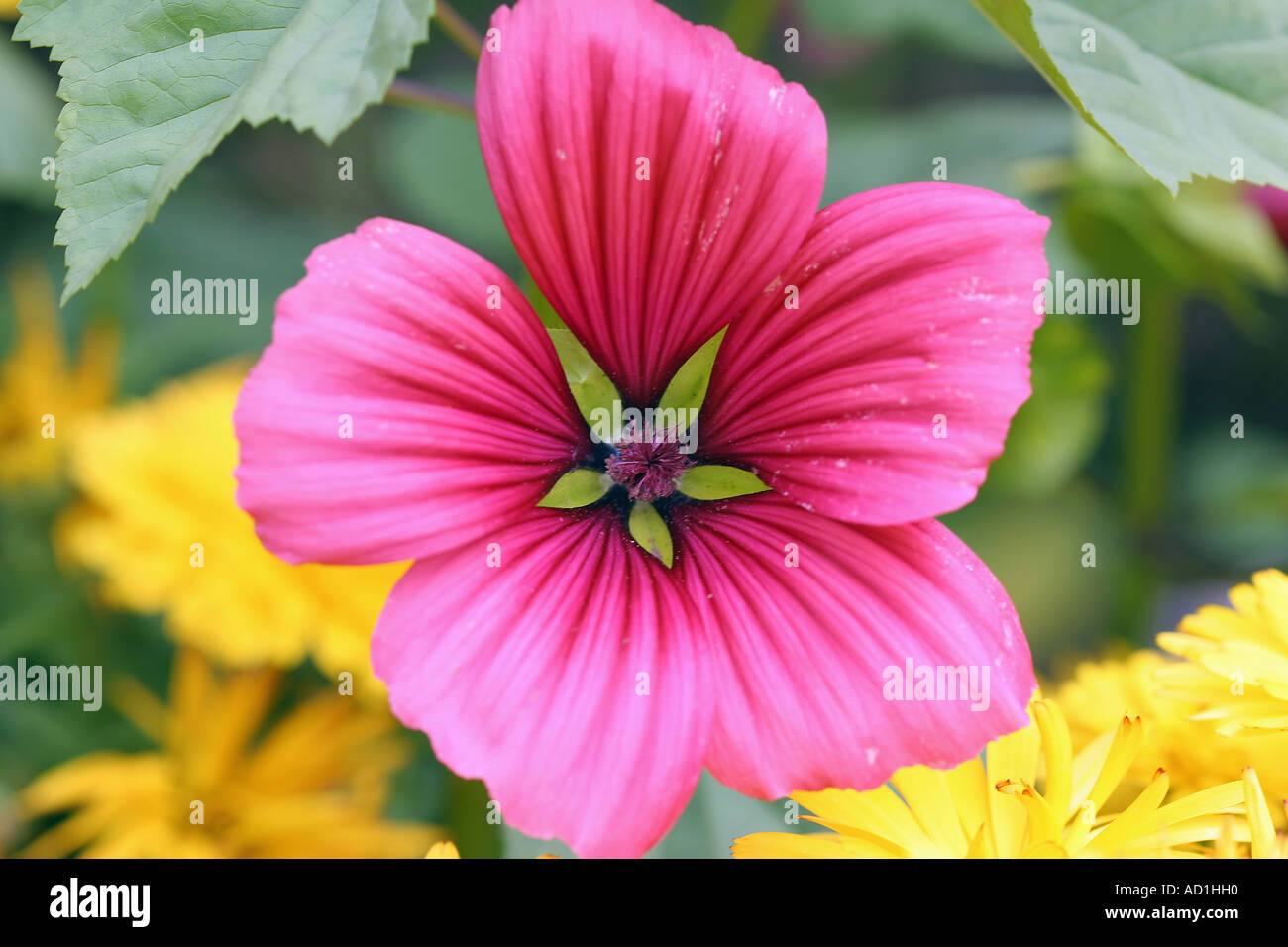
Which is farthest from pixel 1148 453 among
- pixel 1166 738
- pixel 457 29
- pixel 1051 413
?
pixel 457 29

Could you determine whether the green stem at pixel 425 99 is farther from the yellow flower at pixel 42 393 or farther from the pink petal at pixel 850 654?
the yellow flower at pixel 42 393

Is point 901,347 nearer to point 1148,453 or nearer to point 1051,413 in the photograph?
point 1051,413

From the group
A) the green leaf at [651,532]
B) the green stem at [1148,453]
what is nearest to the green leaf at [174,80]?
the green leaf at [651,532]

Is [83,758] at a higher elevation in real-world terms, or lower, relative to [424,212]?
lower

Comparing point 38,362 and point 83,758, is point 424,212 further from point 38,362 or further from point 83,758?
point 83,758
